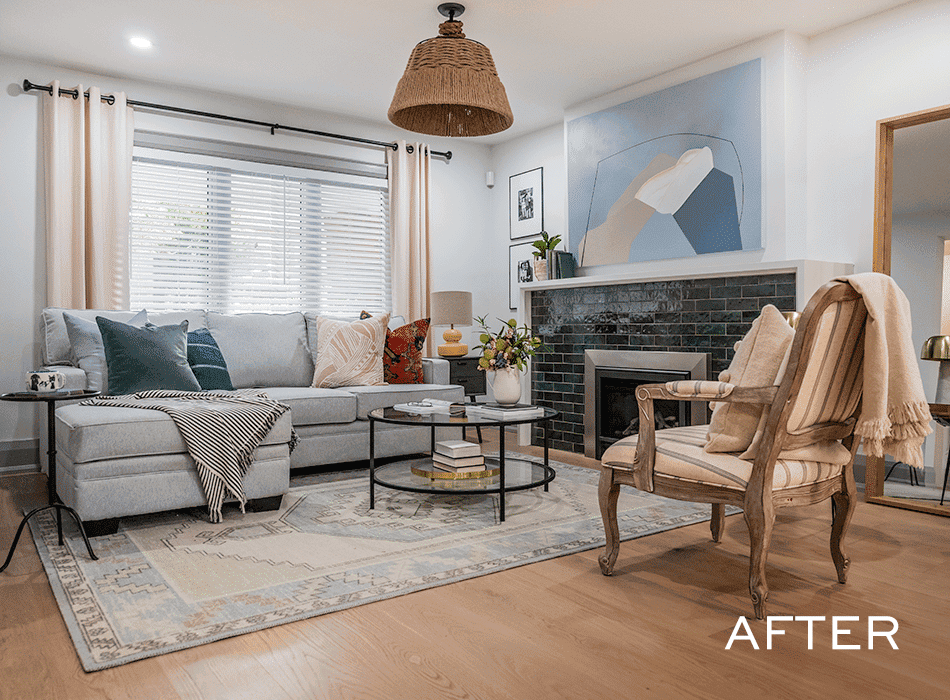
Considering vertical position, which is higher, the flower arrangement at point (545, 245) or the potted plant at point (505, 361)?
the flower arrangement at point (545, 245)

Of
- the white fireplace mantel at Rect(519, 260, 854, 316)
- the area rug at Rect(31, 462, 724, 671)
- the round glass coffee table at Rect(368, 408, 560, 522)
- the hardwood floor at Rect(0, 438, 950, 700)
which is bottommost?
the hardwood floor at Rect(0, 438, 950, 700)

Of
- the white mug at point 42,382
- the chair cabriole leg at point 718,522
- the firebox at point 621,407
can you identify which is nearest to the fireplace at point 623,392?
the firebox at point 621,407

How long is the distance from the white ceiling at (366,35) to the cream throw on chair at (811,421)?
2.33 m

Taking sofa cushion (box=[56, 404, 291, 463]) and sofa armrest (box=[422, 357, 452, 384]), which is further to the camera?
sofa armrest (box=[422, 357, 452, 384])

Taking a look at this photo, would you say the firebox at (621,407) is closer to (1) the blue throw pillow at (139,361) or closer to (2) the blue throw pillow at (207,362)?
(2) the blue throw pillow at (207,362)

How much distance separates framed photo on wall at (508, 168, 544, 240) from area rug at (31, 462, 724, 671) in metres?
2.82

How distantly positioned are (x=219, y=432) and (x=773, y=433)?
2226 millimetres

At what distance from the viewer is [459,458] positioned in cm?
324

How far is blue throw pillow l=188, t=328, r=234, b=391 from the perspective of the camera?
3.82m

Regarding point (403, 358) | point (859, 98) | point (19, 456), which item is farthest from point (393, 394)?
point (859, 98)

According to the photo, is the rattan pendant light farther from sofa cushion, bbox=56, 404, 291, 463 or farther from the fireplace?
the fireplace

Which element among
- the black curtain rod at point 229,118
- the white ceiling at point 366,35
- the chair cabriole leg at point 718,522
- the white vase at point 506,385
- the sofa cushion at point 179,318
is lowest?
the chair cabriole leg at point 718,522

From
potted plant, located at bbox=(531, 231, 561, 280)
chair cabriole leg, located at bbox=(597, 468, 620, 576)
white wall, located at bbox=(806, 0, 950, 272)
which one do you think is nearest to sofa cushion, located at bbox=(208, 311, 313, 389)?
potted plant, located at bbox=(531, 231, 561, 280)

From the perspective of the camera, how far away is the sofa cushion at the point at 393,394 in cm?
416
